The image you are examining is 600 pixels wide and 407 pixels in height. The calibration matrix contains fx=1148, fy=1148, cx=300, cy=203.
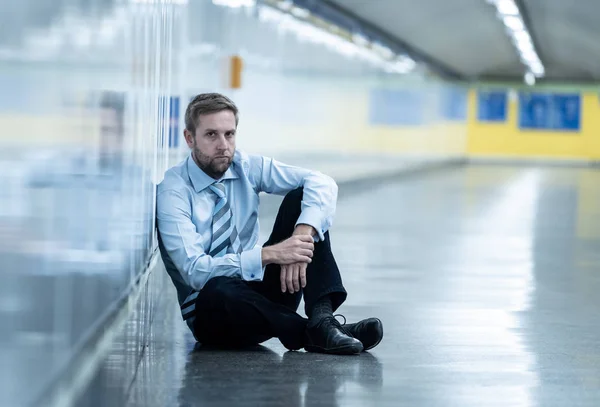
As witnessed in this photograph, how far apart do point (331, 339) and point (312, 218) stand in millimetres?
537

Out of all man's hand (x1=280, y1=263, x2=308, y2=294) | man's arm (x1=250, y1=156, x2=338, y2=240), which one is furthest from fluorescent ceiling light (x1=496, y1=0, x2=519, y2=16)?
man's hand (x1=280, y1=263, x2=308, y2=294)

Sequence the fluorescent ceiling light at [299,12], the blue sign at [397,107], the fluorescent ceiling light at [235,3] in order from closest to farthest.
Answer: the fluorescent ceiling light at [235,3], the fluorescent ceiling light at [299,12], the blue sign at [397,107]

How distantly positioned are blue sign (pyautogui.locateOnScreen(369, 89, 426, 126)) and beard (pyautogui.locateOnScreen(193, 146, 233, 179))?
24366mm

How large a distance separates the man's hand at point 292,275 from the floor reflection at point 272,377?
32 centimetres

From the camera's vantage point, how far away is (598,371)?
4.87 meters

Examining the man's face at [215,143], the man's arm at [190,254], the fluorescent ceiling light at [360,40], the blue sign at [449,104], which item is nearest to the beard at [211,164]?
the man's face at [215,143]

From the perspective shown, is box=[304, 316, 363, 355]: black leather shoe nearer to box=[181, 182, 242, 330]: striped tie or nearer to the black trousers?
the black trousers

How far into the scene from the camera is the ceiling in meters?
26.0

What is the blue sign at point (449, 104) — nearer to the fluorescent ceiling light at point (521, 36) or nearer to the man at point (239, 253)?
the fluorescent ceiling light at point (521, 36)

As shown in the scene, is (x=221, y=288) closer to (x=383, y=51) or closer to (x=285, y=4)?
(x=285, y=4)

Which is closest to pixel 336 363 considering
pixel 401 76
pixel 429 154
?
pixel 401 76

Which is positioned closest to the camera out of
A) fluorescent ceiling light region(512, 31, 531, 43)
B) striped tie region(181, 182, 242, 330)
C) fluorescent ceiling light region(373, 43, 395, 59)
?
striped tie region(181, 182, 242, 330)

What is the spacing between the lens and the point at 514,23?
3048cm

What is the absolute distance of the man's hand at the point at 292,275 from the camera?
4.87 metres
